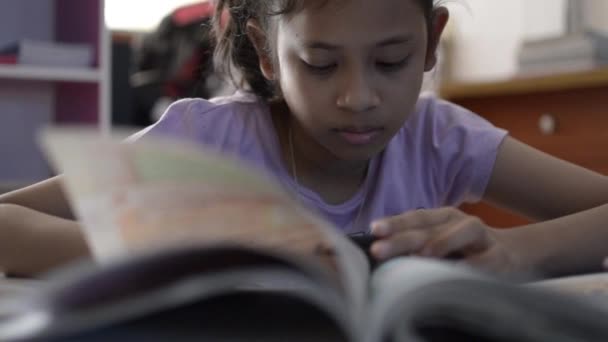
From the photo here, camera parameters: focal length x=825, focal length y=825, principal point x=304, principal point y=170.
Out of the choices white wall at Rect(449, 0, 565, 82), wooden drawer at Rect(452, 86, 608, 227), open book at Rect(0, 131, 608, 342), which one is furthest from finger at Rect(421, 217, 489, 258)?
white wall at Rect(449, 0, 565, 82)

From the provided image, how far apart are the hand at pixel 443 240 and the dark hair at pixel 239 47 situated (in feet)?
1.81

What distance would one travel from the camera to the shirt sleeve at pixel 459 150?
44.0 inches

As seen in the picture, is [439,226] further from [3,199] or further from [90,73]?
[90,73]

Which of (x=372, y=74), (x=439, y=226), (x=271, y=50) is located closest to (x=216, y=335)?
(x=439, y=226)

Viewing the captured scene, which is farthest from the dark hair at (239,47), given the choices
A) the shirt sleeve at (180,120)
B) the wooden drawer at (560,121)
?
the wooden drawer at (560,121)

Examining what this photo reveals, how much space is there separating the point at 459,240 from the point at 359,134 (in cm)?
39

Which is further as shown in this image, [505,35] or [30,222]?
[505,35]

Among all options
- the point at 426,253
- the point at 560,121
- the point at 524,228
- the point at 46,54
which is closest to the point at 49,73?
the point at 46,54

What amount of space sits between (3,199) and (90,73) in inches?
55.4

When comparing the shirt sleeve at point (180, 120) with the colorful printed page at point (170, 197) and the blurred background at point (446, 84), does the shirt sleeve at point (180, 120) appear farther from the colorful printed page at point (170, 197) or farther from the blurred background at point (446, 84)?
the blurred background at point (446, 84)

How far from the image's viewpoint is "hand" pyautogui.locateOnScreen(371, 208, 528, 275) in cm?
53

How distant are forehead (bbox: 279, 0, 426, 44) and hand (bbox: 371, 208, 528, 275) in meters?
0.33

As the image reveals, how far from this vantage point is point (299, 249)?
44cm

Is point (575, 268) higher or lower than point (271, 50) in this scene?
lower
